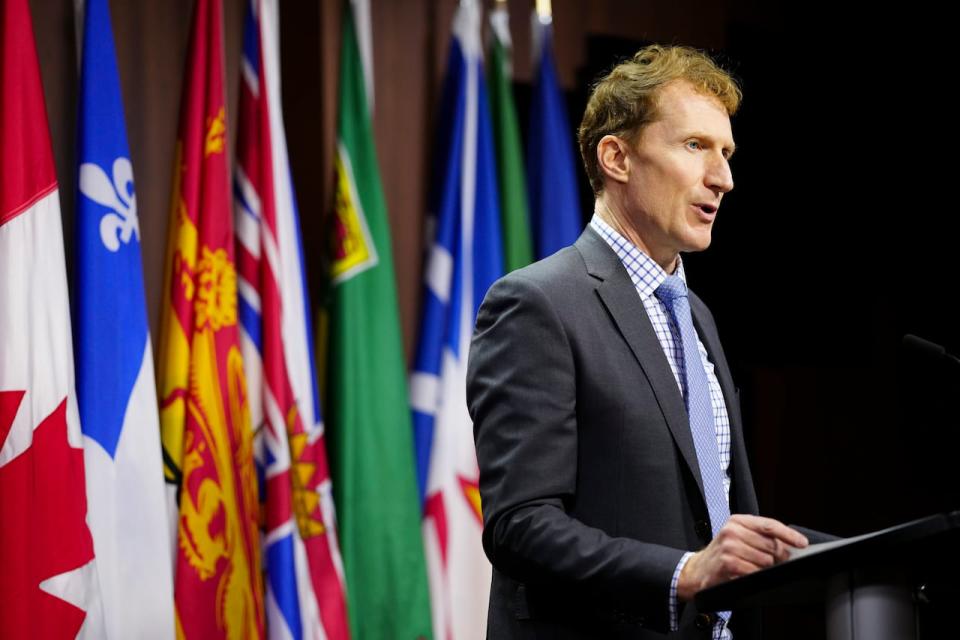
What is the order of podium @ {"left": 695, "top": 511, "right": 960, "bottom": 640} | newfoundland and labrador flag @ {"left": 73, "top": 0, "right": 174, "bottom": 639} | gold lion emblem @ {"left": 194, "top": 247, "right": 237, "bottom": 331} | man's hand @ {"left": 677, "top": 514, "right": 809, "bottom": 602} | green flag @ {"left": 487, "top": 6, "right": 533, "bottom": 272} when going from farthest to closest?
green flag @ {"left": 487, "top": 6, "right": 533, "bottom": 272}
gold lion emblem @ {"left": 194, "top": 247, "right": 237, "bottom": 331}
newfoundland and labrador flag @ {"left": 73, "top": 0, "right": 174, "bottom": 639}
man's hand @ {"left": 677, "top": 514, "right": 809, "bottom": 602}
podium @ {"left": 695, "top": 511, "right": 960, "bottom": 640}

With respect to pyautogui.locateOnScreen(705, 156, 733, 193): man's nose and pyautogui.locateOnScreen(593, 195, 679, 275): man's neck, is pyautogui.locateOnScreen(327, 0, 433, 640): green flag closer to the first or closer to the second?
pyautogui.locateOnScreen(593, 195, 679, 275): man's neck

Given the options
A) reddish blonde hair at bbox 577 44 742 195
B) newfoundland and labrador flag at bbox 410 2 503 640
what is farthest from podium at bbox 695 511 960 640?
newfoundland and labrador flag at bbox 410 2 503 640

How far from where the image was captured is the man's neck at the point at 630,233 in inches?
75.9

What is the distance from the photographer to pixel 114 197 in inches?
113

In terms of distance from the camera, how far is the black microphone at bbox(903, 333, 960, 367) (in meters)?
1.62

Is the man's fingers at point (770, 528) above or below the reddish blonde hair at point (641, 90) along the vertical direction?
below

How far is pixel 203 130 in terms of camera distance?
3.13 metres

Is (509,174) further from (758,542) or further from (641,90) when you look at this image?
(758,542)

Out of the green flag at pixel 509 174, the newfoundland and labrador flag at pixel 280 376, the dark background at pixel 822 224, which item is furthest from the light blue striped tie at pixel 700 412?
the dark background at pixel 822 224

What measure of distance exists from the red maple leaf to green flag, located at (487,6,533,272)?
5.83ft

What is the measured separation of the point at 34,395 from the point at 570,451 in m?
1.41

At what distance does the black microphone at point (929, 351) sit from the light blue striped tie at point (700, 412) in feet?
1.06

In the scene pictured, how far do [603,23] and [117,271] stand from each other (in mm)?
2658

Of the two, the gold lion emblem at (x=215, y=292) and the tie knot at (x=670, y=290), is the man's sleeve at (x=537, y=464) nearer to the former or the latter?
the tie knot at (x=670, y=290)
